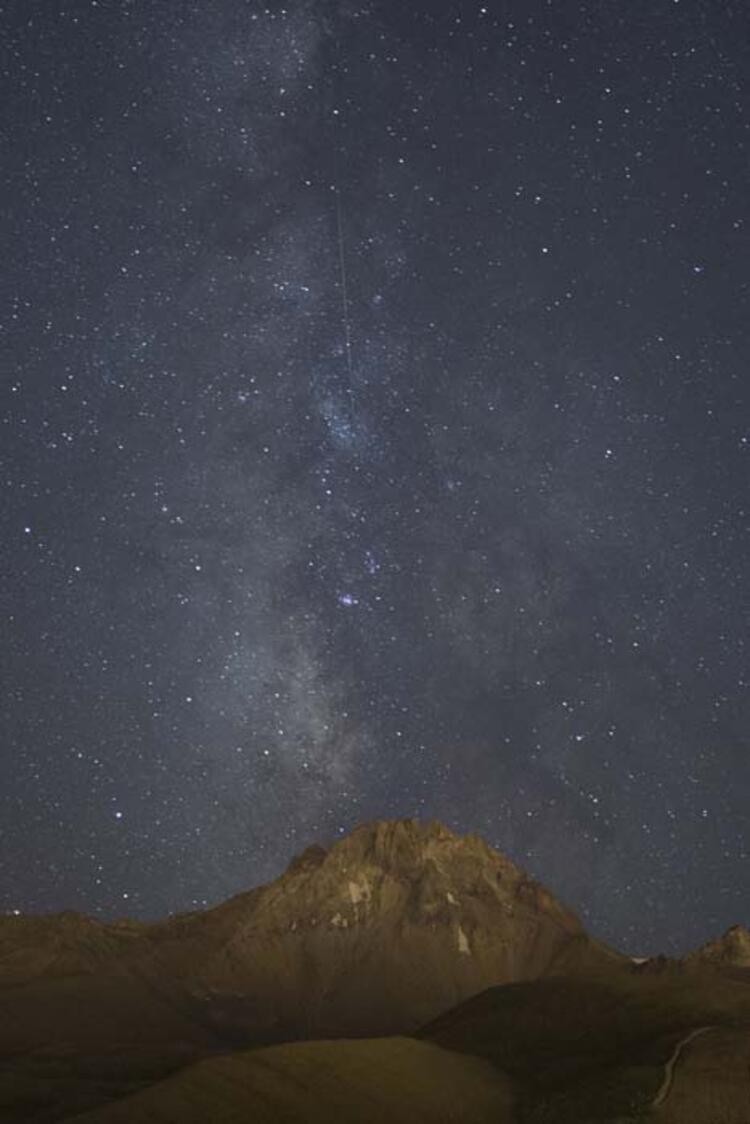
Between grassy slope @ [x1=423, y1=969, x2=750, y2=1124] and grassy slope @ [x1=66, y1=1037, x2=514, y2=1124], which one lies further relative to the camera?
grassy slope @ [x1=423, y1=969, x2=750, y2=1124]

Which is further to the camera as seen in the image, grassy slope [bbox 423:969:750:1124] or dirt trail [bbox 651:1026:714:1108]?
grassy slope [bbox 423:969:750:1124]

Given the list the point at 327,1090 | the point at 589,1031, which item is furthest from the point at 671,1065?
the point at 327,1090

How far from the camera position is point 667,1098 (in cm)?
7331

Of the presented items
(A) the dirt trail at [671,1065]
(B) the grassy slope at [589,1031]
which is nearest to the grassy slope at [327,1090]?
(B) the grassy slope at [589,1031]

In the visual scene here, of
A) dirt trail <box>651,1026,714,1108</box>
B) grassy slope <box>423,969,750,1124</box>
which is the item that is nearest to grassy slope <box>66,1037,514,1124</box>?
grassy slope <box>423,969,750,1124</box>

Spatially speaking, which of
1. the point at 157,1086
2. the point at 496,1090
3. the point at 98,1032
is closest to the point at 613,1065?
the point at 496,1090

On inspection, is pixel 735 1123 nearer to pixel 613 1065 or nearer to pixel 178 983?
pixel 613 1065

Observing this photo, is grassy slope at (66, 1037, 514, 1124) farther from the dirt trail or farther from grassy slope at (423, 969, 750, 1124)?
the dirt trail

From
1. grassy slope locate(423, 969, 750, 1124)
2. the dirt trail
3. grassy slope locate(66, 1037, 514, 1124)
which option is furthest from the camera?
grassy slope locate(423, 969, 750, 1124)

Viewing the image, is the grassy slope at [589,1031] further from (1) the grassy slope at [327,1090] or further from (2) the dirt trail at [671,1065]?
(1) the grassy slope at [327,1090]

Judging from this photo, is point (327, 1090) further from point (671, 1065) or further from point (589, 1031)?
point (589, 1031)

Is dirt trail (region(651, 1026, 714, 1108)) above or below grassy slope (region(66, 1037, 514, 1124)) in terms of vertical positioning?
below

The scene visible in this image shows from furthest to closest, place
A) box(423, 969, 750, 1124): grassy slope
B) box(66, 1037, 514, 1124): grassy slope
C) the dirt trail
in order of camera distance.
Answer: box(423, 969, 750, 1124): grassy slope < the dirt trail < box(66, 1037, 514, 1124): grassy slope

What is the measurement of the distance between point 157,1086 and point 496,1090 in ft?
82.3
